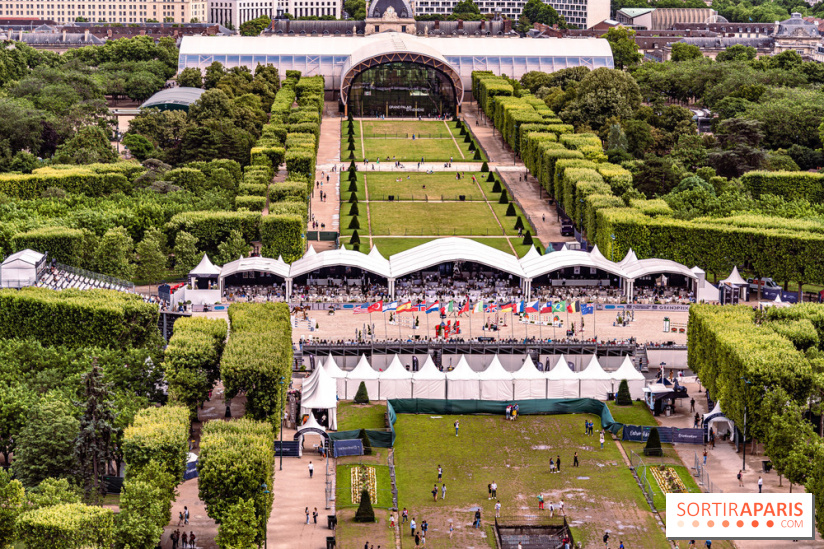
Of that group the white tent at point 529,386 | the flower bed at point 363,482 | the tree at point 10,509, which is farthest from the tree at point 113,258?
the tree at point 10,509

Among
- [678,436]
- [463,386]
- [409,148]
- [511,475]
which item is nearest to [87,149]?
[409,148]

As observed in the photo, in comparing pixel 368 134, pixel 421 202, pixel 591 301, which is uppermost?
pixel 368 134

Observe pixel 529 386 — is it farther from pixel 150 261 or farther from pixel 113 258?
pixel 113 258

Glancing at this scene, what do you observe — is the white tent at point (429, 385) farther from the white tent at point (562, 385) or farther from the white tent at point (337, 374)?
the white tent at point (562, 385)

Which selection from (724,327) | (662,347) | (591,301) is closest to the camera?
(724,327)

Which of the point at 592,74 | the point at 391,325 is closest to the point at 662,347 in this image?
the point at 391,325

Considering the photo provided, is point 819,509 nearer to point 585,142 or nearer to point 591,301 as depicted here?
point 591,301
